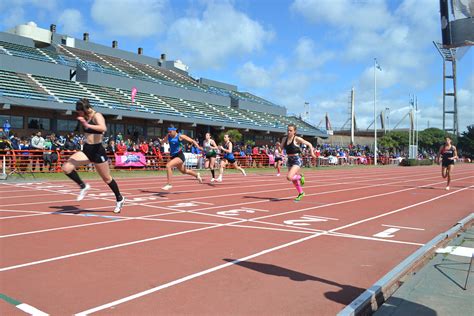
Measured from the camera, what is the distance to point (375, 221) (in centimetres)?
935

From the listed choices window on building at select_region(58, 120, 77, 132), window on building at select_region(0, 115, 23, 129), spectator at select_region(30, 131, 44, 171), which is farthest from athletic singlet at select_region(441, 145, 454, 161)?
window on building at select_region(0, 115, 23, 129)

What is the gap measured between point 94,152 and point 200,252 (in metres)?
3.91

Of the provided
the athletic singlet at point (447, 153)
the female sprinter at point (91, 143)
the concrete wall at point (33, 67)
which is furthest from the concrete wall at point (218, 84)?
the female sprinter at point (91, 143)

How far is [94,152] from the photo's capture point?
910 centimetres

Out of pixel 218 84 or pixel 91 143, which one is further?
pixel 218 84

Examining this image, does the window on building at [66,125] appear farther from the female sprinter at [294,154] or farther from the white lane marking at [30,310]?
the white lane marking at [30,310]

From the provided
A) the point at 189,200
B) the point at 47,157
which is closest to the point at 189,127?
the point at 47,157

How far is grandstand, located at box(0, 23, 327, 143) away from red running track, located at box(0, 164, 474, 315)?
22.9 metres

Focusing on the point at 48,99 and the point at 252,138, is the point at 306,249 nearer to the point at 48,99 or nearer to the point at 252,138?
the point at 48,99

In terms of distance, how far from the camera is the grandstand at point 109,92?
106 feet

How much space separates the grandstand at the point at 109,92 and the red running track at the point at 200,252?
22.9 metres

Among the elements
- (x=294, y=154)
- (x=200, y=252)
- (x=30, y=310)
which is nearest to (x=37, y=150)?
(x=294, y=154)

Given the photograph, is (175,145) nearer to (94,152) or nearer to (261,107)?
(94,152)

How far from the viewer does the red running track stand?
14.4 feet
